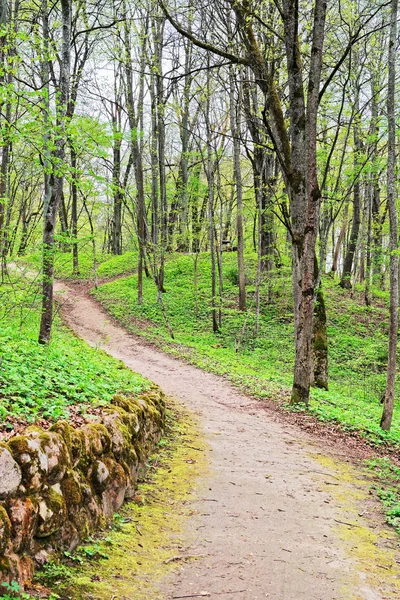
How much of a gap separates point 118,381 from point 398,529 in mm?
4129

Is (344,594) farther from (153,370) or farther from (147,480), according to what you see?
(153,370)

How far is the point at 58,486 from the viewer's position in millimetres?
3086

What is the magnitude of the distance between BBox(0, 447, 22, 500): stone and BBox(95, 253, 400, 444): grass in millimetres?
6499

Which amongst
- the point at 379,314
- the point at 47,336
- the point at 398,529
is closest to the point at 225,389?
the point at 47,336

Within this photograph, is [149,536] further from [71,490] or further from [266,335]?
[266,335]

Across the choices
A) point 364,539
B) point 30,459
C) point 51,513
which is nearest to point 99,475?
point 51,513

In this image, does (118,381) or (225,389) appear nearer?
(118,381)

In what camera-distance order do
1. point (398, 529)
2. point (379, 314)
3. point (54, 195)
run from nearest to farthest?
point (398, 529)
point (54, 195)
point (379, 314)

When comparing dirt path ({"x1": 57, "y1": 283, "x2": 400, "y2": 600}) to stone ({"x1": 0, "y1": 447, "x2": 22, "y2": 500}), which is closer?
stone ({"x1": 0, "y1": 447, "x2": 22, "y2": 500})

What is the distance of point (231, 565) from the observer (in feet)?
11.3

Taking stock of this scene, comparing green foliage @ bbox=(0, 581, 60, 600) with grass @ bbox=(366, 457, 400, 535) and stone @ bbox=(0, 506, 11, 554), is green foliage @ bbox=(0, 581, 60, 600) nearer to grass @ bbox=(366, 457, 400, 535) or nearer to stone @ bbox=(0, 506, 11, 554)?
stone @ bbox=(0, 506, 11, 554)

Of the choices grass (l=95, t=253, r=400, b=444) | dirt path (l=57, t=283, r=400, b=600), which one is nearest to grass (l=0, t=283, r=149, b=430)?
dirt path (l=57, t=283, r=400, b=600)

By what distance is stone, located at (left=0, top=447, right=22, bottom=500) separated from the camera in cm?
255

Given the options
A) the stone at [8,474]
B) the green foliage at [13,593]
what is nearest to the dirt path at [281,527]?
the green foliage at [13,593]
